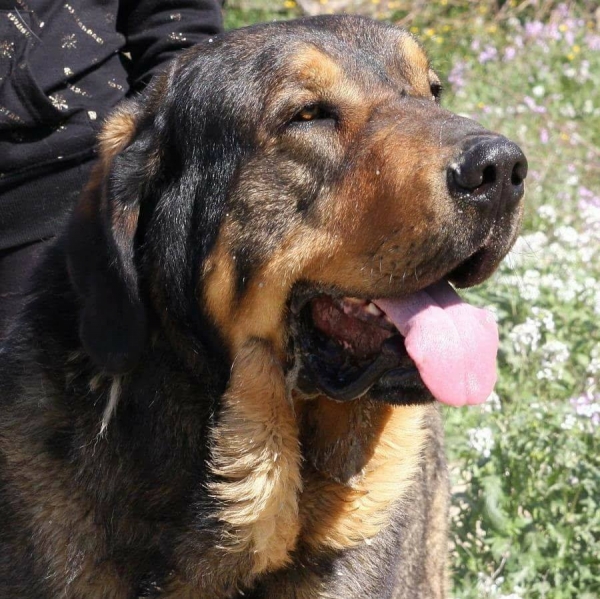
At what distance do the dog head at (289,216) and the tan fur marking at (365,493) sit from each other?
0.28 meters

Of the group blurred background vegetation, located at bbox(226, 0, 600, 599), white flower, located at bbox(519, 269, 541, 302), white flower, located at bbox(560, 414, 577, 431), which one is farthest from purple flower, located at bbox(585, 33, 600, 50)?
white flower, located at bbox(560, 414, 577, 431)

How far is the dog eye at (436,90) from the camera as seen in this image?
3518mm

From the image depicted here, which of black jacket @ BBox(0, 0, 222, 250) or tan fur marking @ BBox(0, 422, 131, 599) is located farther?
black jacket @ BBox(0, 0, 222, 250)

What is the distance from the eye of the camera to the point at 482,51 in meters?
11.2

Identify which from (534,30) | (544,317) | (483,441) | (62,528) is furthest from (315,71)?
(534,30)

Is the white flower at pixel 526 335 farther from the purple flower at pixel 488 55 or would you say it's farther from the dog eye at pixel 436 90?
the purple flower at pixel 488 55

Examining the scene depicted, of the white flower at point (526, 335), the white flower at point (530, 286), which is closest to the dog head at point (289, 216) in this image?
the white flower at point (526, 335)

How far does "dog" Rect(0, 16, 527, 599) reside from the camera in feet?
9.84

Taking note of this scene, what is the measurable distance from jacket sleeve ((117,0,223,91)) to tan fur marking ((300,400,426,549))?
157cm

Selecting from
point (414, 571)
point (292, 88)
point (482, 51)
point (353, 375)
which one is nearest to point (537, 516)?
point (414, 571)

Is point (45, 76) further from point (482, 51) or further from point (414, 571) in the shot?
point (482, 51)

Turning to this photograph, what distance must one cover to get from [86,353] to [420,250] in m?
1.07

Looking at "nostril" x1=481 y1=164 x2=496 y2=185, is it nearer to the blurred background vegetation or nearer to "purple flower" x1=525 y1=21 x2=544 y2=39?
the blurred background vegetation

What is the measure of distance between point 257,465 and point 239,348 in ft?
1.18
